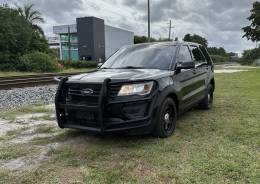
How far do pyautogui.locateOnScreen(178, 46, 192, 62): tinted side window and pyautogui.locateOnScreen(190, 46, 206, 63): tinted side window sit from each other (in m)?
0.40

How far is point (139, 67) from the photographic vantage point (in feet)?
18.9

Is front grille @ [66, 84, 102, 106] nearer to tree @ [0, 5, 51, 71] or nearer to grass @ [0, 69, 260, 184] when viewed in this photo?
grass @ [0, 69, 260, 184]

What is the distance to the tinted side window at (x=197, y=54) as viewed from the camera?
7.09m

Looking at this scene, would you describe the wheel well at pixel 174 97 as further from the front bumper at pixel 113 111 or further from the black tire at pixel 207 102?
the black tire at pixel 207 102

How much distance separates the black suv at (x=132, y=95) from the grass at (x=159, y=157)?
36 cm

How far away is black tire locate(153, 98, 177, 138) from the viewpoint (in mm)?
5039

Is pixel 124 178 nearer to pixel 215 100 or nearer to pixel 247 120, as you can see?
pixel 247 120

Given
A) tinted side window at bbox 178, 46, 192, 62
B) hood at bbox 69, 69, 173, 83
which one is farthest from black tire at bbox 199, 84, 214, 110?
hood at bbox 69, 69, 173, 83

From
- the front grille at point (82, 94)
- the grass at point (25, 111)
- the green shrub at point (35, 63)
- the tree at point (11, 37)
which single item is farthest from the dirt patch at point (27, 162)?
the tree at point (11, 37)

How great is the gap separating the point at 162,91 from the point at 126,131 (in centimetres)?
90

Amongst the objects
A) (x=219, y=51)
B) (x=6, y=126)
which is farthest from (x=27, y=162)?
(x=219, y=51)

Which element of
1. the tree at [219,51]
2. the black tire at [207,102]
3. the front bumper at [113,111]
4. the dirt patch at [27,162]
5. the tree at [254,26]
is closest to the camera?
the dirt patch at [27,162]

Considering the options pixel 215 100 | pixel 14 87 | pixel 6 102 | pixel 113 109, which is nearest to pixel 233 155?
pixel 113 109

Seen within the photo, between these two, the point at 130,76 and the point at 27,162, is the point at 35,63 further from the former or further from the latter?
the point at 27,162
